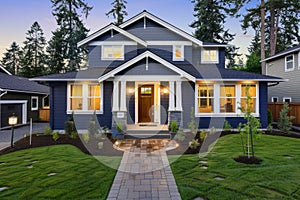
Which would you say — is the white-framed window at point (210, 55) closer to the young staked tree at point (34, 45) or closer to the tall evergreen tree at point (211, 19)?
the tall evergreen tree at point (211, 19)

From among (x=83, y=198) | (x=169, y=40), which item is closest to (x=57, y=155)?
(x=83, y=198)

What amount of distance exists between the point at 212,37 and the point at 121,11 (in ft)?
42.2

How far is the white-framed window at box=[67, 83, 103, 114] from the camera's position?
34.9 feet

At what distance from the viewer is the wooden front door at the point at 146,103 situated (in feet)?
37.6

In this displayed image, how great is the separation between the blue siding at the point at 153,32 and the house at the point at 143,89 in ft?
0.80

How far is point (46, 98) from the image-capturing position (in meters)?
20.2

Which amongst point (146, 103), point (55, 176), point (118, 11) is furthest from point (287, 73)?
point (118, 11)

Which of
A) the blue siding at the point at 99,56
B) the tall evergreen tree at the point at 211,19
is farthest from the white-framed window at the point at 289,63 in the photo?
the blue siding at the point at 99,56

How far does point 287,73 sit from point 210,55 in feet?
24.5

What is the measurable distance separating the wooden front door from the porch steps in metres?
1.84

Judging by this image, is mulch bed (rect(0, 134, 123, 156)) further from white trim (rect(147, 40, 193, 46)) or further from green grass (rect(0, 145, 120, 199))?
white trim (rect(147, 40, 193, 46))

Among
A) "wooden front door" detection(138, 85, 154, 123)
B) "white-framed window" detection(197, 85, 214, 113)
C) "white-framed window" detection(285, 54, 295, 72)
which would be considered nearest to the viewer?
"white-framed window" detection(197, 85, 214, 113)

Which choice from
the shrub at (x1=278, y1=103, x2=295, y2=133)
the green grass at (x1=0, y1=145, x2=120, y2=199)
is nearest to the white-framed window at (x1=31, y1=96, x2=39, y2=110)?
the green grass at (x1=0, y1=145, x2=120, y2=199)

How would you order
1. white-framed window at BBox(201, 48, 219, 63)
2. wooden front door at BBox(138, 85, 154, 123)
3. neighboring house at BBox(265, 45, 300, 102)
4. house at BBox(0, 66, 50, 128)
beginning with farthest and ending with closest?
neighboring house at BBox(265, 45, 300, 102) → white-framed window at BBox(201, 48, 219, 63) → house at BBox(0, 66, 50, 128) → wooden front door at BBox(138, 85, 154, 123)
